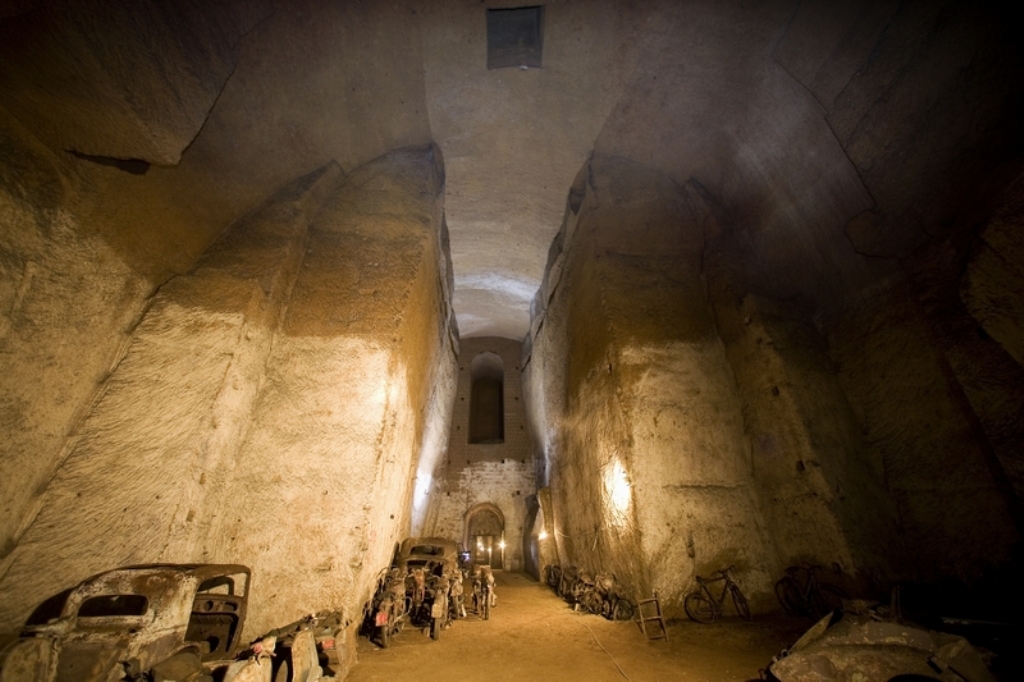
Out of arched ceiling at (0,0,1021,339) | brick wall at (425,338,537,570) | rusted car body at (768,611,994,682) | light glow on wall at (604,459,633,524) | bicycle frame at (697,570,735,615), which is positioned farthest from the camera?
brick wall at (425,338,537,570)

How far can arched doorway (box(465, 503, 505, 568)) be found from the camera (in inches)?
431

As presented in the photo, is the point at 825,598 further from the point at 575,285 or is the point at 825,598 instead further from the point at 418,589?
the point at 575,285

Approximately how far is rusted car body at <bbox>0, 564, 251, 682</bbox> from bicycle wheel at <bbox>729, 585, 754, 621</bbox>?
16.9ft

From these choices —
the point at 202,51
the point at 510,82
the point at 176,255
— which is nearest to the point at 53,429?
the point at 176,255

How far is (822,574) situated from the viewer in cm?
421

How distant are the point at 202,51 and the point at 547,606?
8.69 meters

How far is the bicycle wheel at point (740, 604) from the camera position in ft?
14.3

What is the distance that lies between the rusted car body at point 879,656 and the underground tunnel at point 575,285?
82 cm

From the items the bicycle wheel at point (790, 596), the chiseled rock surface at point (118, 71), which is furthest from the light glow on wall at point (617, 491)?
the chiseled rock surface at point (118, 71)

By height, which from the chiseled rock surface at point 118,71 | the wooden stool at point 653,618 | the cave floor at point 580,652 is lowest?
the cave floor at point 580,652

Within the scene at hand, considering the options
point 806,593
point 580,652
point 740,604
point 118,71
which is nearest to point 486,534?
point 580,652

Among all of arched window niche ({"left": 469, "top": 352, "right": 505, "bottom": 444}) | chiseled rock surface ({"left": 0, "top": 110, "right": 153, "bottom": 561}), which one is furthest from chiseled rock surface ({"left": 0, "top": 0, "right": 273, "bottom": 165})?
arched window niche ({"left": 469, "top": 352, "right": 505, "bottom": 444})

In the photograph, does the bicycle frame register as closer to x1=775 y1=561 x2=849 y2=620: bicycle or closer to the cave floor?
the cave floor

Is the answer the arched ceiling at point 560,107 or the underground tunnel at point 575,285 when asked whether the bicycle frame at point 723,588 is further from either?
the arched ceiling at point 560,107
